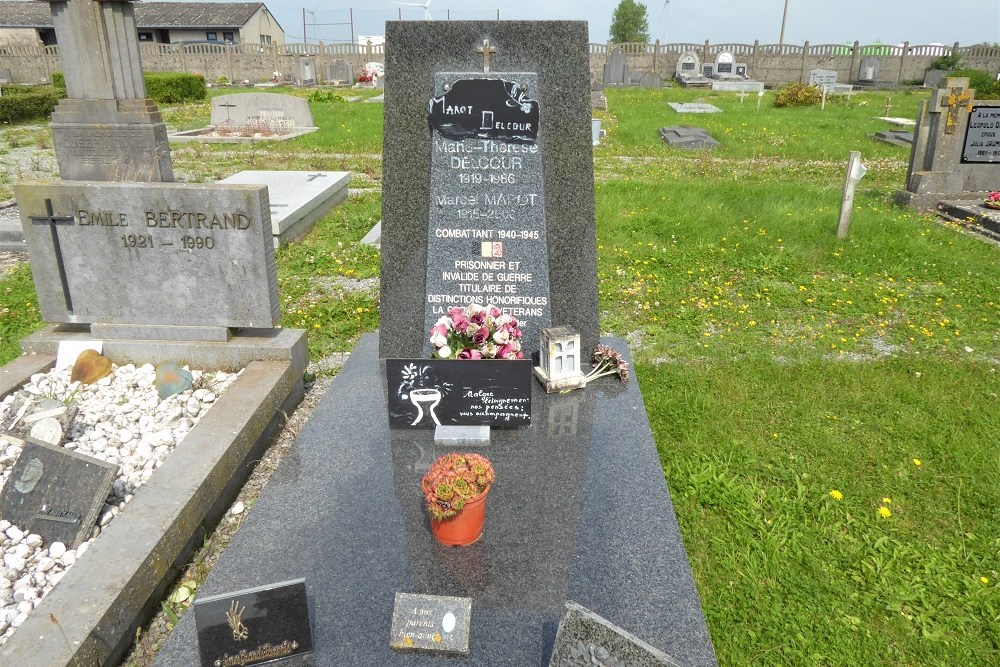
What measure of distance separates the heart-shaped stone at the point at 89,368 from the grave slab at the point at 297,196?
122 inches

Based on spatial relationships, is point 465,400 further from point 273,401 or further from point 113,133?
point 113,133

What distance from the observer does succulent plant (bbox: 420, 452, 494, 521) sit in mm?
2453

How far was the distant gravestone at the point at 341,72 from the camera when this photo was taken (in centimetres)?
3234

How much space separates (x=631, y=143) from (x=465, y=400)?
13.4 meters

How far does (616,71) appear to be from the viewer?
97.5ft

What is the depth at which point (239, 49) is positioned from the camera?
35062 millimetres

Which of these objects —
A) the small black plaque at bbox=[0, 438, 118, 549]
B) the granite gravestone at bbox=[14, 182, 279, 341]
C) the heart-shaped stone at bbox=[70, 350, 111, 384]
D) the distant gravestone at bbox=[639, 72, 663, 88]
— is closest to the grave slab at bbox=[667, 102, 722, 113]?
the distant gravestone at bbox=[639, 72, 663, 88]

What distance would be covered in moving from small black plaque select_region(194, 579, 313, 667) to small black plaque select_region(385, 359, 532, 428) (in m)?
1.31

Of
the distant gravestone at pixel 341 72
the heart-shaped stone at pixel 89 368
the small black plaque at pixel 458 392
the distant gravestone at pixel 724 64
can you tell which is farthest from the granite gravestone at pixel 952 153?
the distant gravestone at pixel 341 72

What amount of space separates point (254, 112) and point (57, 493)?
1519 cm

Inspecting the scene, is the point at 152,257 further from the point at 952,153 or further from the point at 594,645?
the point at 952,153

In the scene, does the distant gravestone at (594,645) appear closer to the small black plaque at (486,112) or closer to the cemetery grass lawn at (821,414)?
the cemetery grass lawn at (821,414)

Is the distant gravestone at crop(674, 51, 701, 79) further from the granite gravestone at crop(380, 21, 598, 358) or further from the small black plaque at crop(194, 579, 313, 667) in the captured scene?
the small black plaque at crop(194, 579, 313, 667)

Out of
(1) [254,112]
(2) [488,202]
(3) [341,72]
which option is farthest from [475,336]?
(3) [341,72]
